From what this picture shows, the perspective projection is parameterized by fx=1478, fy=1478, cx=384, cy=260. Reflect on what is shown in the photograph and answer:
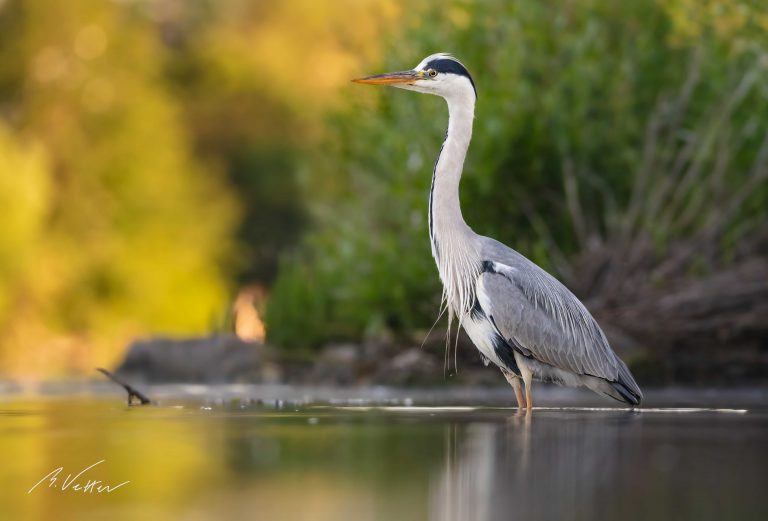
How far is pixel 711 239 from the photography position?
13.5 m

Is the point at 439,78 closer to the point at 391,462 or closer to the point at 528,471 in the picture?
the point at 391,462

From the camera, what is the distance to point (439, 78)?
993cm

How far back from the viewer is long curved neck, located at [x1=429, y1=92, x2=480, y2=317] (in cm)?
943

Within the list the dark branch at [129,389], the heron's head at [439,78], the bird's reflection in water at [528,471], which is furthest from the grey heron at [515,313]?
the dark branch at [129,389]

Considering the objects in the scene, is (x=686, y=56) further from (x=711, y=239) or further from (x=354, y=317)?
(x=354, y=317)

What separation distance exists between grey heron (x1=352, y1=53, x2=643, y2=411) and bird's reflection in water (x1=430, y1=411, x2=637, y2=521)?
1.22 meters

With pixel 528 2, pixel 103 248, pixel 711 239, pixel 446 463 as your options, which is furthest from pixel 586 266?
pixel 103 248

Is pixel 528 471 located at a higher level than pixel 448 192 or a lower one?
lower

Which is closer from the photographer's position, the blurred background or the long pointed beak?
the long pointed beak

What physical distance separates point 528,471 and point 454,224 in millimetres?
4213

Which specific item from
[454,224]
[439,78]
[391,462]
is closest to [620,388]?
[454,224]
